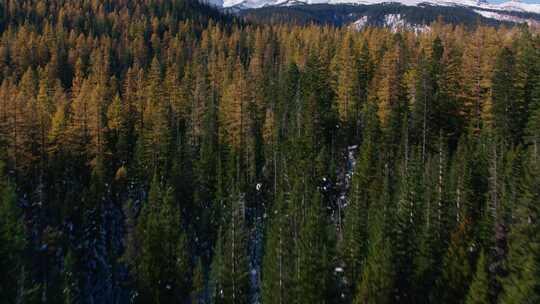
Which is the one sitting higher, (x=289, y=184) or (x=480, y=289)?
(x=480, y=289)

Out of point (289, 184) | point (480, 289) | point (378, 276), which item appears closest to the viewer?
point (480, 289)

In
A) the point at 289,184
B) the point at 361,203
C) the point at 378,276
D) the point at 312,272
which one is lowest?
the point at 312,272

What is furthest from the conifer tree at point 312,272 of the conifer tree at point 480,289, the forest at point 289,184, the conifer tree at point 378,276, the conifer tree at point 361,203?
the conifer tree at point 480,289

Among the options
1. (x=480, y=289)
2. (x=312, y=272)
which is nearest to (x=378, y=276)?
(x=312, y=272)

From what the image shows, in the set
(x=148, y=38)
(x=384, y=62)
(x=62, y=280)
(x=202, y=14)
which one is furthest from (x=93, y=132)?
(x=202, y=14)

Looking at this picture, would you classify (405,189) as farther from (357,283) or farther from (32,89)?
(32,89)

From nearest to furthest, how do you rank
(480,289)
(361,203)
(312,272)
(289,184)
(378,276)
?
(480,289)
(378,276)
(312,272)
(361,203)
(289,184)

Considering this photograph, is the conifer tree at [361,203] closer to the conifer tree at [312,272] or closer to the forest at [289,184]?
the forest at [289,184]

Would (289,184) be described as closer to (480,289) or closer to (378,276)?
(378,276)
